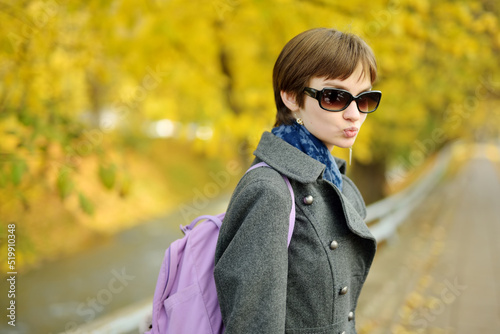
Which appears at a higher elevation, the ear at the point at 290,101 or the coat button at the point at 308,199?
the ear at the point at 290,101

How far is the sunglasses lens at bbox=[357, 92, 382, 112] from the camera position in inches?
56.7

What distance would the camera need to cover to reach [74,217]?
11.9 m

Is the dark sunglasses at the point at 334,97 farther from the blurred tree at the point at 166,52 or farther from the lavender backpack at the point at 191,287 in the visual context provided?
the blurred tree at the point at 166,52

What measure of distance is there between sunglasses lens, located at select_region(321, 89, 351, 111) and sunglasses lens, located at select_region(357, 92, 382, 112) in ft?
0.18

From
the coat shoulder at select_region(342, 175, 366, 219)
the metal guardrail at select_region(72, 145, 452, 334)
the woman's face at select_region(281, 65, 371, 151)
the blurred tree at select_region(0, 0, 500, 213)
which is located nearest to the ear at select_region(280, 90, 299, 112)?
the woman's face at select_region(281, 65, 371, 151)

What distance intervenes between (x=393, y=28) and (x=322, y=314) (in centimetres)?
233

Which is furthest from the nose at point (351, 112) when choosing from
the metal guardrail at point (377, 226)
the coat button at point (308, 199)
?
the metal guardrail at point (377, 226)

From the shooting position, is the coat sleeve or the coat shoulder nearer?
the coat sleeve

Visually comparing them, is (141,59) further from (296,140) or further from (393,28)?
(296,140)

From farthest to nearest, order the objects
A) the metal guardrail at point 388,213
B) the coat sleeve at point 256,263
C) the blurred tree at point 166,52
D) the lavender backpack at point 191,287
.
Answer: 1. the metal guardrail at point 388,213
2. the blurred tree at point 166,52
3. the lavender backpack at point 191,287
4. the coat sleeve at point 256,263

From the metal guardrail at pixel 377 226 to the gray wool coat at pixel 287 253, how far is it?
55 cm

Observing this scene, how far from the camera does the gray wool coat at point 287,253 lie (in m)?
1.23

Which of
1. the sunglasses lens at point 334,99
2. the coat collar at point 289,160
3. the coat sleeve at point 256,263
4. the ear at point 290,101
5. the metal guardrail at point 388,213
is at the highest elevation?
the metal guardrail at point 388,213

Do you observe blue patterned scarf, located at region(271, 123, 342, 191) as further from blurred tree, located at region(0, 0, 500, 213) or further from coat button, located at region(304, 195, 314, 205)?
blurred tree, located at region(0, 0, 500, 213)
